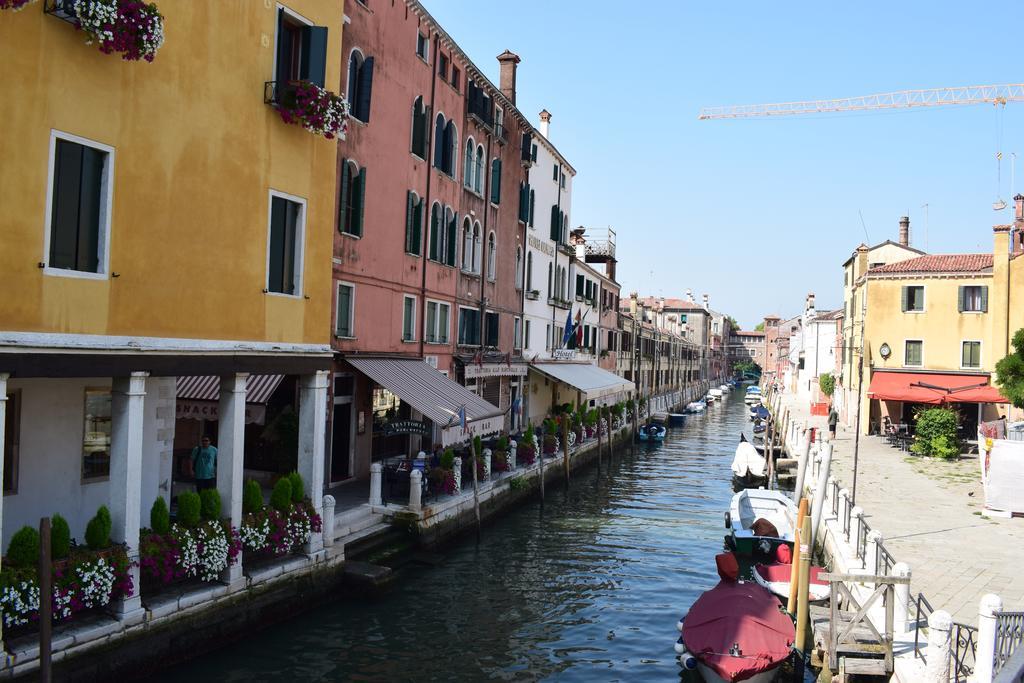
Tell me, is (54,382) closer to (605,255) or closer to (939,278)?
(939,278)

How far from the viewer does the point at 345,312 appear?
1761 centimetres

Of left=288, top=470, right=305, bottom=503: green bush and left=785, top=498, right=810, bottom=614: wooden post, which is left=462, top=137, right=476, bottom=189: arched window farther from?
left=785, top=498, right=810, bottom=614: wooden post

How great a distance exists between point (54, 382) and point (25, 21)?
4.62 m

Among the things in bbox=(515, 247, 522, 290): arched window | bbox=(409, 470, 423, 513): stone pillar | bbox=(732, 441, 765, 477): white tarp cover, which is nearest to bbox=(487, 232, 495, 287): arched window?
bbox=(515, 247, 522, 290): arched window

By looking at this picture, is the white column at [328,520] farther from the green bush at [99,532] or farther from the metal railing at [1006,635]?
the metal railing at [1006,635]

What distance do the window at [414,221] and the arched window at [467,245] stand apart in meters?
3.58

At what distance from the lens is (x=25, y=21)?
8242 millimetres

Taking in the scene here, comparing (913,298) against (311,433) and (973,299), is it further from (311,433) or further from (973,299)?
(311,433)

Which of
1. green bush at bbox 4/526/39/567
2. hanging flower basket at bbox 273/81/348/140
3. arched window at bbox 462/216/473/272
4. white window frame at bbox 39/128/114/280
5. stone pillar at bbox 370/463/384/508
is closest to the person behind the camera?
green bush at bbox 4/526/39/567

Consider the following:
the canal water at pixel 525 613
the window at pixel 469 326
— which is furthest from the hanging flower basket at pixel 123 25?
the window at pixel 469 326

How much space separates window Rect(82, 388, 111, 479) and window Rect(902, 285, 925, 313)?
33.2 metres

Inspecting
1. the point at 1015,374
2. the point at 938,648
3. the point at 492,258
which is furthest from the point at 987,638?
the point at 492,258

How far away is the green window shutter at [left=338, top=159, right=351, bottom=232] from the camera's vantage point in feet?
55.7

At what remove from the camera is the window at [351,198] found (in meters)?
17.0
